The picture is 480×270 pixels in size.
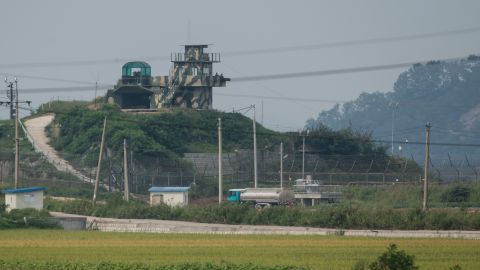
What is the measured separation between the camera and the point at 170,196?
69.9 m

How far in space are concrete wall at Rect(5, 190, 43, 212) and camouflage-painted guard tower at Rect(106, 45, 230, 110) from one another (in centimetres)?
4313

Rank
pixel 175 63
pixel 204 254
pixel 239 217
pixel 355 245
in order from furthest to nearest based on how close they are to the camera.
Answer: pixel 175 63
pixel 239 217
pixel 355 245
pixel 204 254

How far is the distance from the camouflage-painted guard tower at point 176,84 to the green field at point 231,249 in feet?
190

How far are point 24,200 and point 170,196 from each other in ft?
32.1

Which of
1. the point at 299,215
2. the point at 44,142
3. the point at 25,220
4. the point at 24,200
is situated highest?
the point at 44,142

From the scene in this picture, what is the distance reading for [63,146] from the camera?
9412 centimetres

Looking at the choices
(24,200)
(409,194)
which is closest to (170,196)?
(24,200)

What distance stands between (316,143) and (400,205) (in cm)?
2687

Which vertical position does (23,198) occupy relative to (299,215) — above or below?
above

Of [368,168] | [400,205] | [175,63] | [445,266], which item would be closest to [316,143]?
[368,168]

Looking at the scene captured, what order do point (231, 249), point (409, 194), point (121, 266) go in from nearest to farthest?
point (121, 266)
point (231, 249)
point (409, 194)

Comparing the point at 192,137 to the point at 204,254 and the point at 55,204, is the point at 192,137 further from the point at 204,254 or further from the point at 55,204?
the point at 204,254

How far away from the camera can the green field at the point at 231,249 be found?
36.1 metres

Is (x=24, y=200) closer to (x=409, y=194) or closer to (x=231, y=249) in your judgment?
(x=409, y=194)
